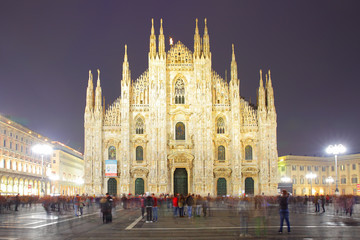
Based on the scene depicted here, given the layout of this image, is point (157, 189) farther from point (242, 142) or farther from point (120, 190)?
point (242, 142)

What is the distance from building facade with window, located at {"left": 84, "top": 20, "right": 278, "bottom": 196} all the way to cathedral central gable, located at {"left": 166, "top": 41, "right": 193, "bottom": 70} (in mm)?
140

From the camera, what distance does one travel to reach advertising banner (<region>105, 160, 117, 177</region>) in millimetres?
59969

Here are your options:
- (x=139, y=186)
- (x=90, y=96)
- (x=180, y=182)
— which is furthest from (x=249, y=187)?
(x=90, y=96)

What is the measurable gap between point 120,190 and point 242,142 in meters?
17.9

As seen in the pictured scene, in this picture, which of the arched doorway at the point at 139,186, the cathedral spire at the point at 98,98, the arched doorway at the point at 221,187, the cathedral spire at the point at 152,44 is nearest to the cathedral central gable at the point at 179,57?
the cathedral spire at the point at 152,44

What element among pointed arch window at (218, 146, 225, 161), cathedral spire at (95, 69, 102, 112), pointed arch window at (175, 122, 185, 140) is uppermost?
cathedral spire at (95, 69, 102, 112)

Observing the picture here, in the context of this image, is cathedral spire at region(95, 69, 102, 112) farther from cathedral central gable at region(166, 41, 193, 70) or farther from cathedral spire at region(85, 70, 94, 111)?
cathedral central gable at region(166, 41, 193, 70)

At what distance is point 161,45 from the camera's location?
62375 millimetres

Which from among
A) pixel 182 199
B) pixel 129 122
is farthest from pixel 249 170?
pixel 182 199

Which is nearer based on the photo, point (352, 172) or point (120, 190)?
point (120, 190)

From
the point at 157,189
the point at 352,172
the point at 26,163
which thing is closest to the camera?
the point at 157,189

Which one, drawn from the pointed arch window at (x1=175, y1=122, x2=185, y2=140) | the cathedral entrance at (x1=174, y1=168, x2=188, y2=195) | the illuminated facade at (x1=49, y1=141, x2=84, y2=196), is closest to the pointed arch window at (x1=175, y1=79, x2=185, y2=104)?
the pointed arch window at (x1=175, y1=122, x2=185, y2=140)

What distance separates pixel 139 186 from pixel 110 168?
15.3 feet

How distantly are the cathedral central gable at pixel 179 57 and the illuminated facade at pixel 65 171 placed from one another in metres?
35.6
